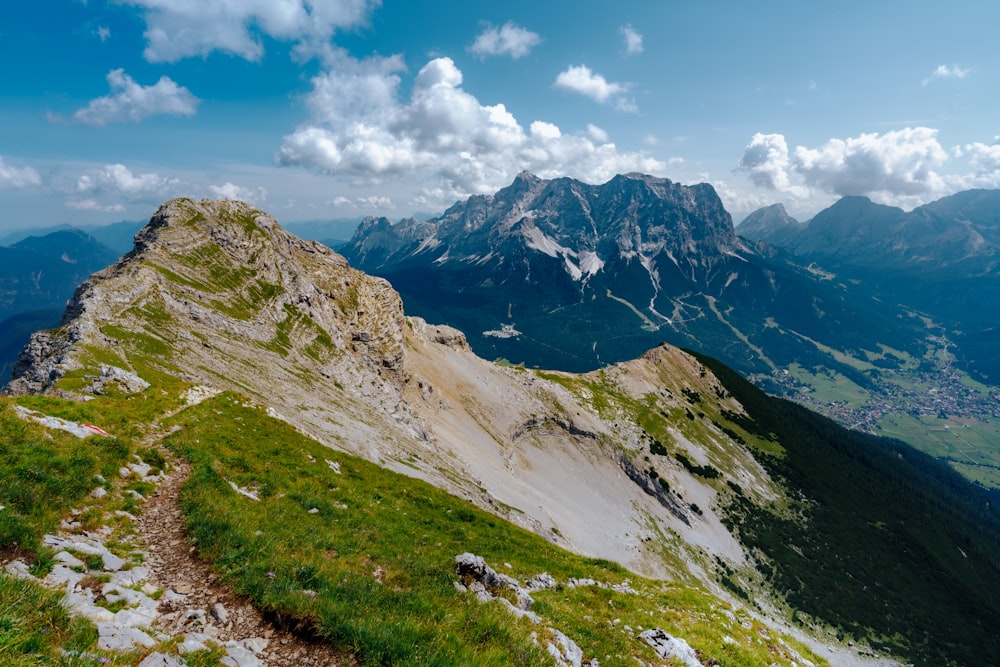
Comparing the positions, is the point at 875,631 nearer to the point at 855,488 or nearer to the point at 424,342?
the point at 855,488

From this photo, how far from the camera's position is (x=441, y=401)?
3794 inches

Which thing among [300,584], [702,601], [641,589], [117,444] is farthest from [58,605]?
Answer: [702,601]

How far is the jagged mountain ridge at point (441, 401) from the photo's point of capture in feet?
167

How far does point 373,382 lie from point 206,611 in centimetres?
6850


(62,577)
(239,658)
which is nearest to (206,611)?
(239,658)

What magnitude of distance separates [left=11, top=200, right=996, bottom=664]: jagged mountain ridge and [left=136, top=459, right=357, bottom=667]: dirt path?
27947 mm

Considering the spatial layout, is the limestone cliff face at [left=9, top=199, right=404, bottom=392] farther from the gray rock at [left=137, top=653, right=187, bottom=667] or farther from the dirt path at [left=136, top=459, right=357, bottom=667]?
the gray rock at [left=137, top=653, right=187, bottom=667]

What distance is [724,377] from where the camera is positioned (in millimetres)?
199500

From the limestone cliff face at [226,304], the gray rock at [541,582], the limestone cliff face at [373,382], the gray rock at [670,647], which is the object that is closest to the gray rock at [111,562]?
the gray rock at [541,582]

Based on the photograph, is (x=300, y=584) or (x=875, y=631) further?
(x=875, y=631)

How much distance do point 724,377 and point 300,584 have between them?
219 metres

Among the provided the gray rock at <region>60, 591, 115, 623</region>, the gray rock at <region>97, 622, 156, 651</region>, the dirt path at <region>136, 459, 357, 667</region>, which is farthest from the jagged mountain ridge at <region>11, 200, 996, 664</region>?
the gray rock at <region>97, 622, 156, 651</region>

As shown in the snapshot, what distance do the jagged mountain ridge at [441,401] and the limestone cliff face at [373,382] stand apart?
383 mm

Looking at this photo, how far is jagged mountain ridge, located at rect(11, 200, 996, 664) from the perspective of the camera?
51.0m
